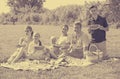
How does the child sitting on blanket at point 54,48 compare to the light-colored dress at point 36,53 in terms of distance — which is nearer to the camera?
the light-colored dress at point 36,53

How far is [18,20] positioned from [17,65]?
806 inches

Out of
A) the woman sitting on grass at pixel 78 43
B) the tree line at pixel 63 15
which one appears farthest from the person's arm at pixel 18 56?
the tree line at pixel 63 15

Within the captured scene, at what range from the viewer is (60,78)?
8.37m

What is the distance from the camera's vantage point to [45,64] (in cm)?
976

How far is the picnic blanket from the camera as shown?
9.45 meters

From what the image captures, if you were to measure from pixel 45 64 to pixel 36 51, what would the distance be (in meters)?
0.58

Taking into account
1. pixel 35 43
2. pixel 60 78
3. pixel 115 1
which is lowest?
pixel 60 78

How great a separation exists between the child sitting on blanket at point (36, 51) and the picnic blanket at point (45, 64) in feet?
0.76

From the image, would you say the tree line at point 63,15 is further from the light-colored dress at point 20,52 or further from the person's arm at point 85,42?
the light-colored dress at point 20,52

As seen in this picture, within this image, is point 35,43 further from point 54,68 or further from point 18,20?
point 18,20

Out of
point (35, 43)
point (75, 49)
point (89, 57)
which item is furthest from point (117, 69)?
point (35, 43)

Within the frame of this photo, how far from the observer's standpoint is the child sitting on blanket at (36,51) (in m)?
10.1

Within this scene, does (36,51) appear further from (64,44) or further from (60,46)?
(64,44)

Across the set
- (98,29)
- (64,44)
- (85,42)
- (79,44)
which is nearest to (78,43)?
(79,44)
